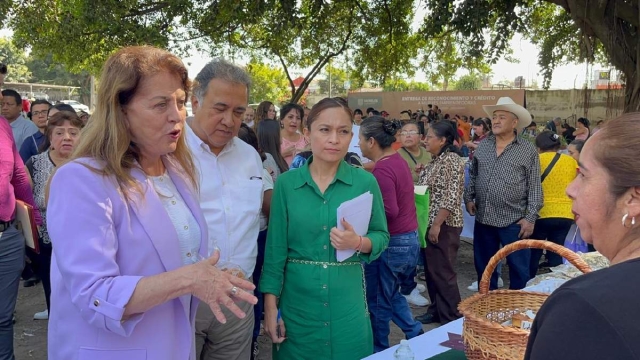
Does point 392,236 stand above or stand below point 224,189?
below

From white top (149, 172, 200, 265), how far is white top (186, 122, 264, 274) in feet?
1.54

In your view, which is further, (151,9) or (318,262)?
(151,9)

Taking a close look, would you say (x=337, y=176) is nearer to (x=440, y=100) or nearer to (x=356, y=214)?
(x=356, y=214)

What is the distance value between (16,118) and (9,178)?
3.44 metres

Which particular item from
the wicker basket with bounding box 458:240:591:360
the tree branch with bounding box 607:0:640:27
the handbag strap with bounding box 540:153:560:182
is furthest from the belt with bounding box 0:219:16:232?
the tree branch with bounding box 607:0:640:27

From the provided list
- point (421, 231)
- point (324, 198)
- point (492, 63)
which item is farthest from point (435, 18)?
point (324, 198)

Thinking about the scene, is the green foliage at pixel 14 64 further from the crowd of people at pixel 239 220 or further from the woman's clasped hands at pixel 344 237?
the woman's clasped hands at pixel 344 237

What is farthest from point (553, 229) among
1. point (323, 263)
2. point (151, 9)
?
point (151, 9)

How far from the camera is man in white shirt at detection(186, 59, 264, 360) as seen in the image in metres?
2.24

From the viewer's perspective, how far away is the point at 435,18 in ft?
30.2

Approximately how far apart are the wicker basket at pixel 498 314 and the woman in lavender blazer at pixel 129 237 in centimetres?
82

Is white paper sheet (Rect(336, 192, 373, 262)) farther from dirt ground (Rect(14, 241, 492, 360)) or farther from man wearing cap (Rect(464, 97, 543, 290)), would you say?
man wearing cap (Rect(464, 97, 543, 290))

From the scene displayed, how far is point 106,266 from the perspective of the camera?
1366mm

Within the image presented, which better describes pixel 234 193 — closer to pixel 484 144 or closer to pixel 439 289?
pixel 439 289
